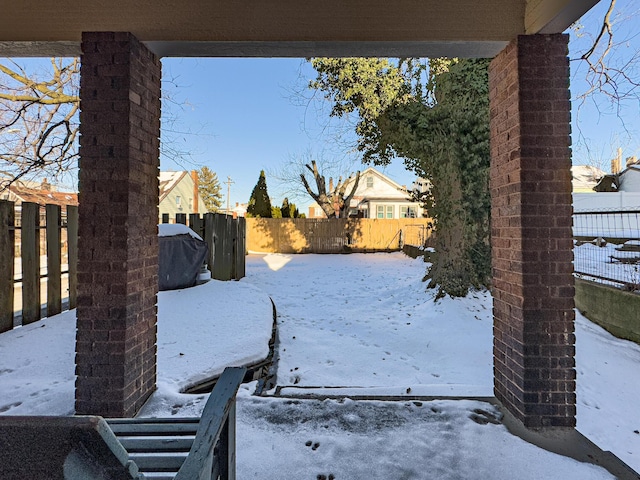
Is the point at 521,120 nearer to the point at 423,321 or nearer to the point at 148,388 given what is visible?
the point at 148,388

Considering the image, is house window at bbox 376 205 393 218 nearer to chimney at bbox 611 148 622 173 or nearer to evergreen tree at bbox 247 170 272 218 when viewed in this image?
evergreen tree at bbox 247 170 272 218

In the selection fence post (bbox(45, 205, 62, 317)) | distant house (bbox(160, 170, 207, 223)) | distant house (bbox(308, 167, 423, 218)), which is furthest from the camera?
distant house (bbox(308, 167, 423, 218))

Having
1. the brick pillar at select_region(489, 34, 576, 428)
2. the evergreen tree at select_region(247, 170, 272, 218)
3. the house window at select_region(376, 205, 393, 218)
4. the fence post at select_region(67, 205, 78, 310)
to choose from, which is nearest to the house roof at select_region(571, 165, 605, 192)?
the house window at select_region(376, 205, 393, 218)

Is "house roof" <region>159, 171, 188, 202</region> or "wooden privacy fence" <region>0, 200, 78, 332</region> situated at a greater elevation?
"house roof" <region>159, 171, 188, 202</region>

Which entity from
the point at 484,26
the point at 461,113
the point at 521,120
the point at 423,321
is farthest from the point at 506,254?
the point at 461,113

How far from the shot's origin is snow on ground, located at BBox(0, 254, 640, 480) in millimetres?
2197

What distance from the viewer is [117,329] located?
2484mm

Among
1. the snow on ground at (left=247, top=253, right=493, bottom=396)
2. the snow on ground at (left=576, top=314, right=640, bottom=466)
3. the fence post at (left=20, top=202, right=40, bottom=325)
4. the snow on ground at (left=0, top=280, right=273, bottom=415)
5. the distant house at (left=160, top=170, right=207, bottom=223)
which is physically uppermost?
the distant house at (left=160, top=170, right=207, bottom=223)

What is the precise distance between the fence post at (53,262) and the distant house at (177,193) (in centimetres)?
2203

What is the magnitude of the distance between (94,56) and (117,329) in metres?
2.03

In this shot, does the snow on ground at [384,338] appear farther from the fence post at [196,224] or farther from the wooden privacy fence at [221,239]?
the fence post at [196,224]

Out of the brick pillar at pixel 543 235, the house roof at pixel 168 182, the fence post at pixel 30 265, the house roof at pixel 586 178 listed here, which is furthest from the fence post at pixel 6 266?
the house roof at pixel 586 178

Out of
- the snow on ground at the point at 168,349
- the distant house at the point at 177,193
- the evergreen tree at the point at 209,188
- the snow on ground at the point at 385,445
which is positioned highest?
the evergreen tree at the point at 209,188

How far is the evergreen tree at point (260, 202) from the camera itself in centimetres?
2391
